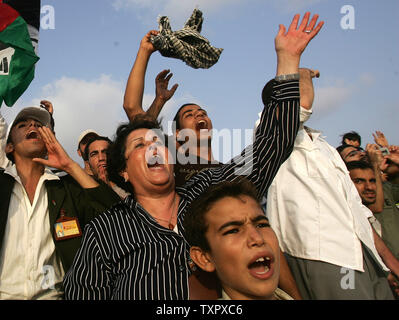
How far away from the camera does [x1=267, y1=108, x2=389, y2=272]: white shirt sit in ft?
7.51

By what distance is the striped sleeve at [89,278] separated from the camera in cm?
209

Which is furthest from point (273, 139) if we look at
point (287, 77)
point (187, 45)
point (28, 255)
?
point (28, 255)

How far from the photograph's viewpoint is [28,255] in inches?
94.6

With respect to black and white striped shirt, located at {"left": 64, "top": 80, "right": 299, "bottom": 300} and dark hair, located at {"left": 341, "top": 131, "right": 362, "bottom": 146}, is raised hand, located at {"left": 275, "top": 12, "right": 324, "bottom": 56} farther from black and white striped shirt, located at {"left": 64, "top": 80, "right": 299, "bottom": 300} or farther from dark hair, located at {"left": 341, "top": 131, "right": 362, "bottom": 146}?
dark hair, located at {"left": 341, "top": 131, "right": 362, "bottom": 146}

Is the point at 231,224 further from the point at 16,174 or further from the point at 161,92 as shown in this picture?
the point at 161,92

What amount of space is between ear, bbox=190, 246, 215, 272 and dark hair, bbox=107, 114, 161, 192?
3.07ft

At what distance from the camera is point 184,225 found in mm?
2113

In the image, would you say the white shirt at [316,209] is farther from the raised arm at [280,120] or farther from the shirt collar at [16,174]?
the shirt collar at [16,174]

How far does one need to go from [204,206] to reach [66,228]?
1062 mm

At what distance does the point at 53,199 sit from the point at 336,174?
6.26 ft

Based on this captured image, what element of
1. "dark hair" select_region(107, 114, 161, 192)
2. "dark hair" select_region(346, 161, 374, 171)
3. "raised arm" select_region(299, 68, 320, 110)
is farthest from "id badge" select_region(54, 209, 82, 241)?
"dark hair" select_region(346, 161, 374, 171)
